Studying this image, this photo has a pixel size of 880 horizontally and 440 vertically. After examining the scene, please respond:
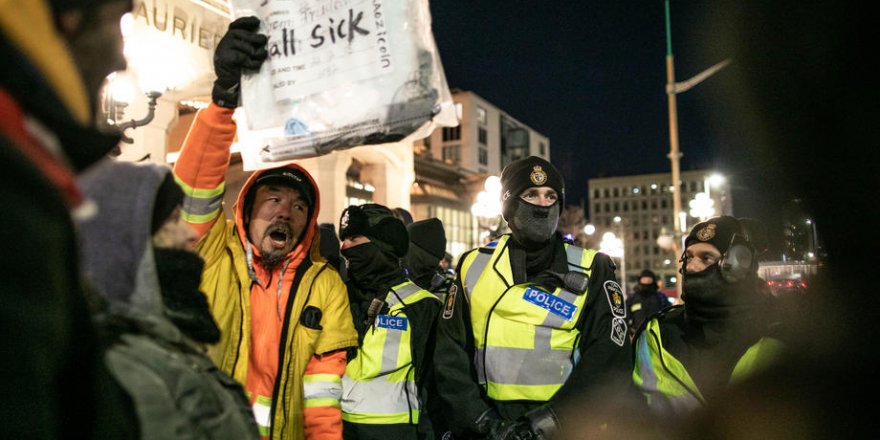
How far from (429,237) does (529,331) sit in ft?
6.99

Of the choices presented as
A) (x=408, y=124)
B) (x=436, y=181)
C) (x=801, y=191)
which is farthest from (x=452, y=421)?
(x=436, y=181)

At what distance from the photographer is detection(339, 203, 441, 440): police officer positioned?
3.44m

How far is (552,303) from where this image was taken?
10.1 feet

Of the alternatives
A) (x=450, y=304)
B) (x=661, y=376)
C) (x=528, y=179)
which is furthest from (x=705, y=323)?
(x=450, y=304)

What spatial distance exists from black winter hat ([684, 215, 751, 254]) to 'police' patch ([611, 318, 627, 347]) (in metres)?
0.65

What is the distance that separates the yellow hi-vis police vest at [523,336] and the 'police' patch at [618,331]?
17 centimetres

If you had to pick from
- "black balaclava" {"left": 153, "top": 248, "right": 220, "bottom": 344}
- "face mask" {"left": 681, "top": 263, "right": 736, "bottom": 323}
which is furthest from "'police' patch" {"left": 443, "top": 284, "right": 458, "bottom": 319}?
"black balaclava" {"left": 153, "top": 248, "right": 220, "bottom": 344}

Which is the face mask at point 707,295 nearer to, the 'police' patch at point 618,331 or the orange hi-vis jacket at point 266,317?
the 'police' patch at point 618,331

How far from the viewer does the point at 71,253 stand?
787 millimetres

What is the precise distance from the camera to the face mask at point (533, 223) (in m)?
3.31

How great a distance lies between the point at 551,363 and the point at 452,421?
0.57 m

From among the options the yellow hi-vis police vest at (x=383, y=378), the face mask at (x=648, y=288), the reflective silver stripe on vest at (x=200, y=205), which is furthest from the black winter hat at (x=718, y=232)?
the face mask at (x=648, y=288)

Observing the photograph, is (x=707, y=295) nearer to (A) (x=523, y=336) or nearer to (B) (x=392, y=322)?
(A) (x=523, y=336)

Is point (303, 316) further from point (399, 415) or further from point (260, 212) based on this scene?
point (399, 415)
